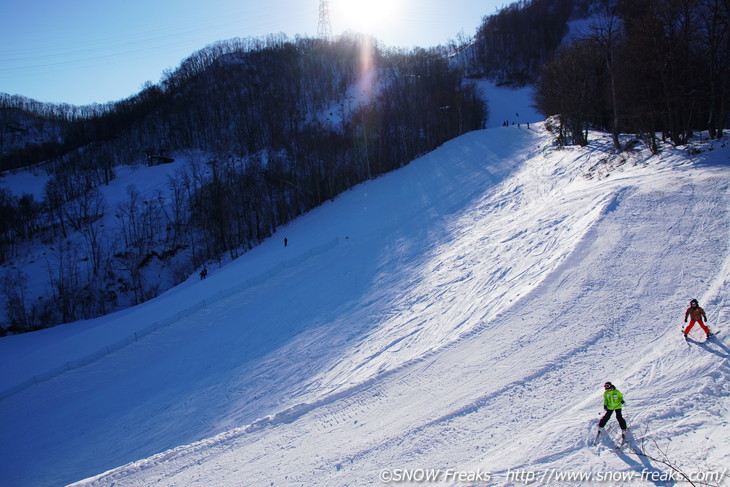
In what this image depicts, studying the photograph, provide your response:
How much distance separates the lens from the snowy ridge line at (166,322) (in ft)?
62.2

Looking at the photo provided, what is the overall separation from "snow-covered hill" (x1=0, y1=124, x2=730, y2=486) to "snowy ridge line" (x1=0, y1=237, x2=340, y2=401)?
0.13 metres

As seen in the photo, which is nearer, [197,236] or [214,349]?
[214,349]

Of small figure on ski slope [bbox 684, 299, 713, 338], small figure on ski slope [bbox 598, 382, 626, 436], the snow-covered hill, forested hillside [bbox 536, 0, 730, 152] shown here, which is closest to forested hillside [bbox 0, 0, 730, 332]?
forested hillside [bbox 536, 0, 730, 152]

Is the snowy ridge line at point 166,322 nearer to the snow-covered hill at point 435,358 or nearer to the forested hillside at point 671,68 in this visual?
the snow-covered hill at point 435,358

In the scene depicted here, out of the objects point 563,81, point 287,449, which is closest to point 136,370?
point 287,449

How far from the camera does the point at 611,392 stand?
6898 millimetres

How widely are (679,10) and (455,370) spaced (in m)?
25.1

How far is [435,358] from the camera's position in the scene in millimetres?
11156

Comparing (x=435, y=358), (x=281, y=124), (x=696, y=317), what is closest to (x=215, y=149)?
(x=281, y=124)

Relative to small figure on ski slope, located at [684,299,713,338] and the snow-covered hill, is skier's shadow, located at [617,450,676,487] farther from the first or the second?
small figure on ski slope, located at [684,299,713,338]

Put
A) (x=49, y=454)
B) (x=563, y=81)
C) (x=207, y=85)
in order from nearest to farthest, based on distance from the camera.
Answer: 1. (x=49, y=454)
2. (x=563, y=81)
3. (x=207, y=85)

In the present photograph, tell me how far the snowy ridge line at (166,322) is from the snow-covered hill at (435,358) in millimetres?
130

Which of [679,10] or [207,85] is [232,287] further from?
[207,85]

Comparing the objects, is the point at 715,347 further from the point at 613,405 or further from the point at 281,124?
the point at 281,124
